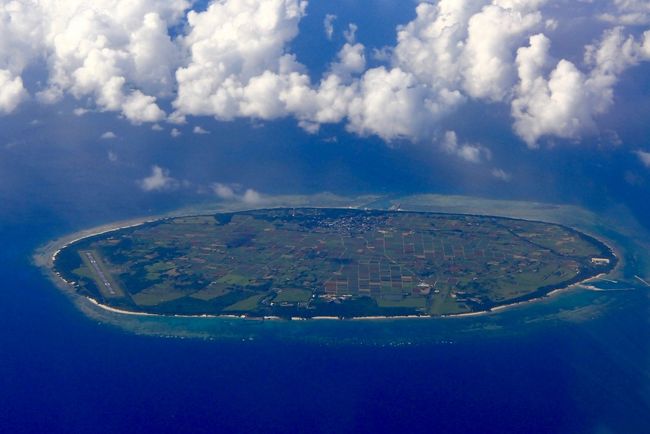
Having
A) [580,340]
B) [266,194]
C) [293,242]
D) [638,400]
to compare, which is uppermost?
[266,194]

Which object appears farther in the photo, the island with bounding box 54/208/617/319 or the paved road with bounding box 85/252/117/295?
the paved road with bounding box 85/252/117/295

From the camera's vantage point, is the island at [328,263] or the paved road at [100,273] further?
the paved road at [100,273]

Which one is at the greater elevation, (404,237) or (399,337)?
(404,237)

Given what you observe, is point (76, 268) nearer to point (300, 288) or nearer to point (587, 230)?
point (300, 288)

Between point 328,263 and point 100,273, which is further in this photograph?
point 328,263

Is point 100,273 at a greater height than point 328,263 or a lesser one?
lesser

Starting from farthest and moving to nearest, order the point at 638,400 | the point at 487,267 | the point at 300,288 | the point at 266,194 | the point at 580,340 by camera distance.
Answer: the point at 266,194 < the point at 487,267 < the point at 300,288 < the point at 580,340 < the point at 638,400

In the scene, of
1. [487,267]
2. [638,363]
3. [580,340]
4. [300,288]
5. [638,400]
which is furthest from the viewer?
[487,267]

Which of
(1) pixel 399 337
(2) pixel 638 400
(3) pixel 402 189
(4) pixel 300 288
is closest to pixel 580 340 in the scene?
(2) pixel 638 400
